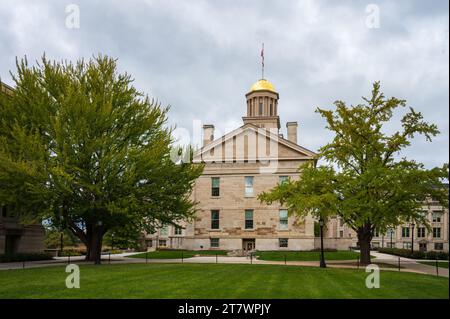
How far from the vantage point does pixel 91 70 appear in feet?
104

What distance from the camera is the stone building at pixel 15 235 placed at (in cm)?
3584

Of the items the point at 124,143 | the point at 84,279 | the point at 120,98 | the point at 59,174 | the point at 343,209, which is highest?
the point at 120,98

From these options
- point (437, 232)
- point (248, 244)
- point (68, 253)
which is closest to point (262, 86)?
point (248, 244)

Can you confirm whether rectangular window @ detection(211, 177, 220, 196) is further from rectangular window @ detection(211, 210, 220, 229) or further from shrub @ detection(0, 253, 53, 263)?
shrub @ detection(0, 253, 53, 263)

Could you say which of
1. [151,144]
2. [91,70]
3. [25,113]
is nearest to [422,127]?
[151,144]

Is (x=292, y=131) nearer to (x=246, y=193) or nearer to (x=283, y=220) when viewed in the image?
A: (x=246, y=193)

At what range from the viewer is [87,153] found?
2892 centimetres

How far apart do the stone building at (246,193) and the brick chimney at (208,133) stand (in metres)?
5.95

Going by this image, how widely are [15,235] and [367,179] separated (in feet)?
95.9

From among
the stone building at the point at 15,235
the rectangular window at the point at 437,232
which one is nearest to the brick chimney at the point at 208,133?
the stone building at the point at 15,235
